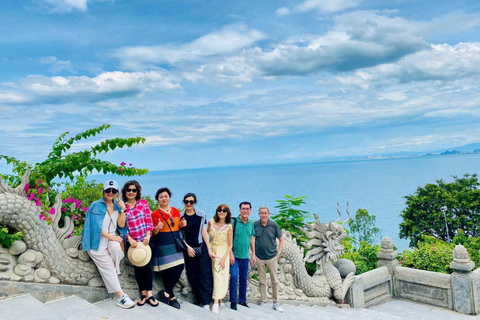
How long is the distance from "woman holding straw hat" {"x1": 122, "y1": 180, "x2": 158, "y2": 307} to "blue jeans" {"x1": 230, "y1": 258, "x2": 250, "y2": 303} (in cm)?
114

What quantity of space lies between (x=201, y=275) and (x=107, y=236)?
1418mm

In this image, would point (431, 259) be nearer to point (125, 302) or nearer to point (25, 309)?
point (125, 302)

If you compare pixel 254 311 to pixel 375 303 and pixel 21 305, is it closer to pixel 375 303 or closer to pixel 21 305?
pixel 21 305

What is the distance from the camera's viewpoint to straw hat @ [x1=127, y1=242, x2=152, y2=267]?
449cm

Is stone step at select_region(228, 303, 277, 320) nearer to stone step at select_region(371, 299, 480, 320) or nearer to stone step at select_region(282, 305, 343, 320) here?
stone step at select_region(282, 305, 343, 320)

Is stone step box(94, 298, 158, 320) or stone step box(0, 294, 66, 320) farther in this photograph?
stone step box(94, 298, 158, 320)

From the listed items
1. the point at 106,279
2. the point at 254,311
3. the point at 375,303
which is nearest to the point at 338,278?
the point at 375,303

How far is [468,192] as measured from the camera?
58.6 ft

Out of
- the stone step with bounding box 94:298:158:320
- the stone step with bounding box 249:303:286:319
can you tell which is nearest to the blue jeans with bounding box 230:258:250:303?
the stone step with bounding box 249:303:286:319

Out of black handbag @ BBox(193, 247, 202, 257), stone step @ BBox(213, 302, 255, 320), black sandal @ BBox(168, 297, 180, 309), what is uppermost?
black handbag @ BBox(193, 247, 202, 257)

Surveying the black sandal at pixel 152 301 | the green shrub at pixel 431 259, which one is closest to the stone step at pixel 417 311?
the green shrub at pixel 431 259

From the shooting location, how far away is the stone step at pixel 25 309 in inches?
139

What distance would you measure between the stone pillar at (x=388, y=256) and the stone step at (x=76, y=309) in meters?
6.94

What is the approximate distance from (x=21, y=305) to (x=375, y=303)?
704 cm
